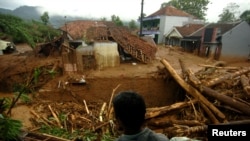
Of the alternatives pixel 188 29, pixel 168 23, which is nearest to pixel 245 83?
pixel 188 29

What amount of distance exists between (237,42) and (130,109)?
2741 cm

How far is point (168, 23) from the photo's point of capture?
3941 cm

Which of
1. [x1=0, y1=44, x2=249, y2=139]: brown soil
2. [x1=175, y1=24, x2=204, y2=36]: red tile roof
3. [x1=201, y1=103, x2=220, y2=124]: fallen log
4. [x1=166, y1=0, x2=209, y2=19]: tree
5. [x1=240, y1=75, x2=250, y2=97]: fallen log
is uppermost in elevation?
[x1=166, y1=0, x2=209, y2=19]: tree

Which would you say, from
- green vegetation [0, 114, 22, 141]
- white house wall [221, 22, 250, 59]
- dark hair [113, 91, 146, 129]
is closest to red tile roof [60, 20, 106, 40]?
white house wall [221, 22, 250, 59]

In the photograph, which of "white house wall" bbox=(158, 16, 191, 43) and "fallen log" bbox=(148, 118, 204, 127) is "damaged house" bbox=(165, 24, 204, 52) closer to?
"white house wall" bbox=(158, 16, 191, 43)

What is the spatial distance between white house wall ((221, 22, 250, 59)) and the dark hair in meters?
25.5

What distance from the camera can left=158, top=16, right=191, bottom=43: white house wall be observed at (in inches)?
1543

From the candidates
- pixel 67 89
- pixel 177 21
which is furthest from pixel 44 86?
pixel 177 21

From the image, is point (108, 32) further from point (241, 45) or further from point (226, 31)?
point (241, 45)

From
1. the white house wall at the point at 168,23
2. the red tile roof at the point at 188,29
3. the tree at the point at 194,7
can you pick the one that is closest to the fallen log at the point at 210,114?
the red tile roof at the point at 188,29

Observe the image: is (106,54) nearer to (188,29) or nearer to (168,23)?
(188,29)

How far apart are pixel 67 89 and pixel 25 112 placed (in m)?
3.05

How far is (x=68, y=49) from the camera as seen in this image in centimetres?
1531

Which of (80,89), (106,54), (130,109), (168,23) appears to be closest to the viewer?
(130,109)
